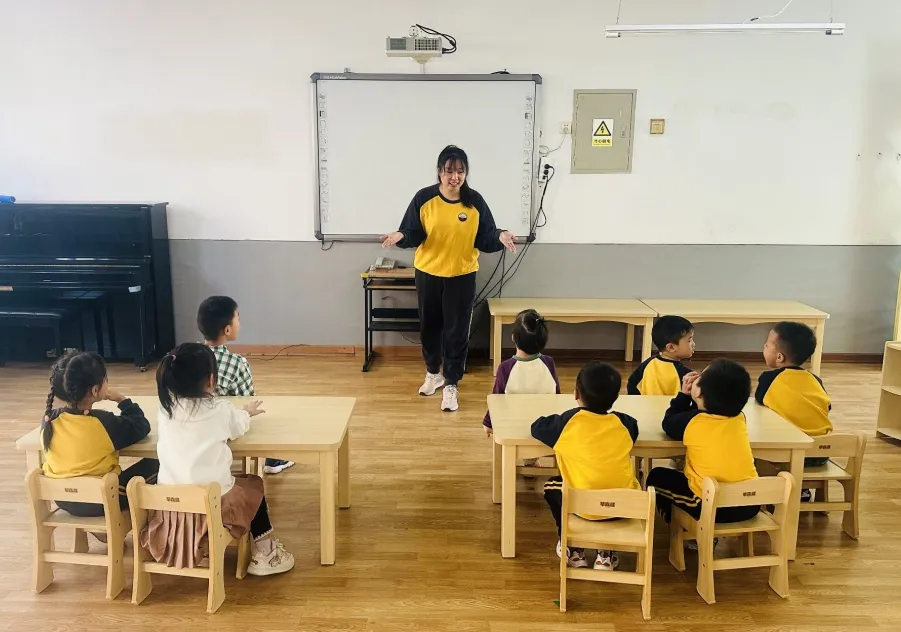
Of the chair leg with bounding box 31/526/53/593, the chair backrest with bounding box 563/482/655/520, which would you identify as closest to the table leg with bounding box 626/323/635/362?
the chair backrest with bounding box 563/482/655/520

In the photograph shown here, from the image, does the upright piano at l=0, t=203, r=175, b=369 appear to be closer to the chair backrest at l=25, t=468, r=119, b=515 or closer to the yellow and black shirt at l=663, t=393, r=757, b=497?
the chair backrest at l=25, t=468, r=119, b=515

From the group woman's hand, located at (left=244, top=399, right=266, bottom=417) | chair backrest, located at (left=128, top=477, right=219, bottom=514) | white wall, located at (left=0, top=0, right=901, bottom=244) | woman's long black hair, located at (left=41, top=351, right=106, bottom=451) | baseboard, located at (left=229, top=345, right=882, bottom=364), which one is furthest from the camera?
baseboard, located at (left=229, top=345, right=882, bottom=364)

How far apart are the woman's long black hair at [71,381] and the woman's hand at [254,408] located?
1.66 ft

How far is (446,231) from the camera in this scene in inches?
167

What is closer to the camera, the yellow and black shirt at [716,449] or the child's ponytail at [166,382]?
the child's ponytail at [166,382]

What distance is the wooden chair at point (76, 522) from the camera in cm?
221

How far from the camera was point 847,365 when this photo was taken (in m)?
5.47

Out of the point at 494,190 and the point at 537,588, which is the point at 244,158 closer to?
the point at 494,190

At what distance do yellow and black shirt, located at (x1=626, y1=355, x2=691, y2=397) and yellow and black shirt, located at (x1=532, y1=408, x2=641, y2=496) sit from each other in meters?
0.71

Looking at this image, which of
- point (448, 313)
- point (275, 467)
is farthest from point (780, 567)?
point (448, 313)

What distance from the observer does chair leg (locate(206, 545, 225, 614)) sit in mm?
2230

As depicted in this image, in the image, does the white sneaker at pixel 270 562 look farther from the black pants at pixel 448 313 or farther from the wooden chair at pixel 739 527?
the black pants at pixel 448 313

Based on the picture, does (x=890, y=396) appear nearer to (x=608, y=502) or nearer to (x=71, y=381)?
(x=608, y=502)

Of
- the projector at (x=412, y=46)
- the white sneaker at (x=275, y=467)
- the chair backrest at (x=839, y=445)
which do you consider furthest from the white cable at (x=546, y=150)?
the chair backrest at (x=839, y=445)
